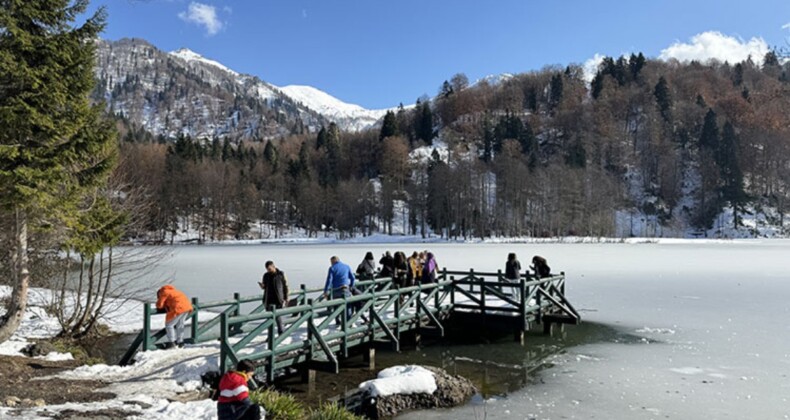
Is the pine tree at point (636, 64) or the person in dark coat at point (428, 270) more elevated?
the pine tree at point (636, 64)

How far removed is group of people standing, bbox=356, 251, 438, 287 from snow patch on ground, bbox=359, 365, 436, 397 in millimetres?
5645

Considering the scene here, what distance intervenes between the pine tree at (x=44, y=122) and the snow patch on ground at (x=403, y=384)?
6573mm

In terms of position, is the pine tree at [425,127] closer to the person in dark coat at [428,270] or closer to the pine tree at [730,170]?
the pine tree at [730,170]

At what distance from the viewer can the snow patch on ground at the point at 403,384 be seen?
30.5 feet

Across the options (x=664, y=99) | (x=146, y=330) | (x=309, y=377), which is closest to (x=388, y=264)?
(x=309, y=377)

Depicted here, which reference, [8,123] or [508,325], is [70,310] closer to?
[8,123]

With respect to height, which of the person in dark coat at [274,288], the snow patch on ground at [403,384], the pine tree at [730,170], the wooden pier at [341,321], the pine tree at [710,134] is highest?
the pine tree at [710,134]

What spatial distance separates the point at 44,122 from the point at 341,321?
6956 millimetres

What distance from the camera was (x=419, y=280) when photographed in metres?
15.7

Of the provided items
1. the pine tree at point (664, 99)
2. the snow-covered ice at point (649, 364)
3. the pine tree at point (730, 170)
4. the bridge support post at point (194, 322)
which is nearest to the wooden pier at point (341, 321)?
the bridge support post at point (194, 322)

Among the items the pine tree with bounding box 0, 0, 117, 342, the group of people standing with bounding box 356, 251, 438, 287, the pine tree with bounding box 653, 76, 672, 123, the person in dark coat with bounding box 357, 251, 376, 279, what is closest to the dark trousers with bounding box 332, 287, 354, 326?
the group of people standing with bounding box 356, 251, 438, 287

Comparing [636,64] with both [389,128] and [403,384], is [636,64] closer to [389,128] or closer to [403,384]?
[389,128]

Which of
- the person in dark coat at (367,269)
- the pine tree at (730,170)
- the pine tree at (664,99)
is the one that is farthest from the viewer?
the pine tree at (664,99)

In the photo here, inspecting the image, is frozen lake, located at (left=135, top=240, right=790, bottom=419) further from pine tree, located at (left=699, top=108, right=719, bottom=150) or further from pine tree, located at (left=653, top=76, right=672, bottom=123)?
pine tree, located at (left=653, top=76, right=672, bottom=123)
